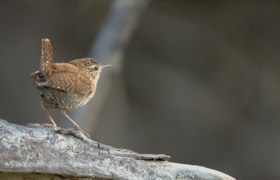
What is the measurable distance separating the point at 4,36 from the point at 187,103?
2678 millimetres

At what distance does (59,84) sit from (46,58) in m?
0.19

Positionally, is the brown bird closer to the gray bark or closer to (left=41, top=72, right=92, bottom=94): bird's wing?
(left=41, top=72, right=92, bottom=94): bird's wing

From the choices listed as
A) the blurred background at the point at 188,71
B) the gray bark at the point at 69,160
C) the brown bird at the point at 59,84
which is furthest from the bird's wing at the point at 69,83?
the blurred background at the point at 188,71

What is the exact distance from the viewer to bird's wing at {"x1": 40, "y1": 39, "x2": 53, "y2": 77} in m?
5.24

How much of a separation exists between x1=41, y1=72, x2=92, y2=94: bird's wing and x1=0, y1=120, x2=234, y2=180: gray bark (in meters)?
1.17

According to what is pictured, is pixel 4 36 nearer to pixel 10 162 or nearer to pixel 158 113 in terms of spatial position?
pixel 158 113

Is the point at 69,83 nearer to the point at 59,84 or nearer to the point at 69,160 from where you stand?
the point at 59,84

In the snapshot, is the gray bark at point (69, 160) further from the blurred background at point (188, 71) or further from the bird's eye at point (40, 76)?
the blurred background at point (188, 71)

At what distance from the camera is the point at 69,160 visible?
384cm

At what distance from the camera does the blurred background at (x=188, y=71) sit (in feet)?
37.2

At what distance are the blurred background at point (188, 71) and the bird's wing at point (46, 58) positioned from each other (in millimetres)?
5910

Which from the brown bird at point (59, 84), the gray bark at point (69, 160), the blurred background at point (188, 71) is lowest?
the gray bark at point (69, 160)

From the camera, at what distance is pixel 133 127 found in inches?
454

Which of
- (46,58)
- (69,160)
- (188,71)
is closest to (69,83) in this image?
(46,58)
